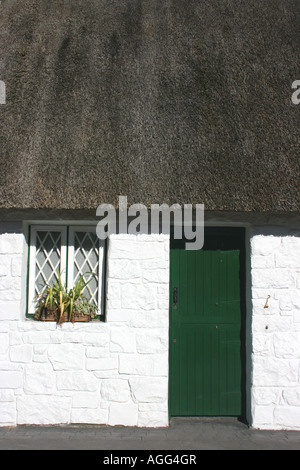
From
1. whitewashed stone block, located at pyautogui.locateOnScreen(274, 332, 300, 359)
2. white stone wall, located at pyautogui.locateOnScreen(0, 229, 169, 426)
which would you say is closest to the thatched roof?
white stone wall, located at pyautogui.locateOnScreen(0, 229, 169, 426)

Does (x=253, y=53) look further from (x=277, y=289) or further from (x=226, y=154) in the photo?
(x=277, y=289)

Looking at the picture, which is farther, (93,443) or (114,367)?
(114,367)

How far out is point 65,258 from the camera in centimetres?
490

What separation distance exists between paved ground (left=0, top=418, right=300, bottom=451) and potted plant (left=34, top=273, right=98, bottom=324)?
1.17 metres

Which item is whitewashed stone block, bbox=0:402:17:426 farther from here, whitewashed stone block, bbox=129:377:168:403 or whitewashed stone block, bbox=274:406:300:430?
whitewashed stone block, bbox=274:406:300:430

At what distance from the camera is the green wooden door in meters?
4.86

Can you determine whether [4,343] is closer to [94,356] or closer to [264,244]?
[94,356]

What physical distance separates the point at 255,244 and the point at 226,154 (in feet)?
3.49

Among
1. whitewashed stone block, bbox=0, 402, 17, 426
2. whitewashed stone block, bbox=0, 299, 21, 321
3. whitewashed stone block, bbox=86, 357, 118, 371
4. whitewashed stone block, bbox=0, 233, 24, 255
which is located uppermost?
whitewashed stone block, bbox=0, 233, 24, 255

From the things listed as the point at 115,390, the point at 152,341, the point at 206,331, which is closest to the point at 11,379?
the point at 115,390

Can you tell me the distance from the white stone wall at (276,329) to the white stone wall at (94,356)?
1.02 metres

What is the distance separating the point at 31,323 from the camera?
15.3 ft

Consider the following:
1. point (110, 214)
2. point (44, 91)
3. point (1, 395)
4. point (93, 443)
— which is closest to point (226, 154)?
point (110, 214)

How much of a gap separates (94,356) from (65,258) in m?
1.17
